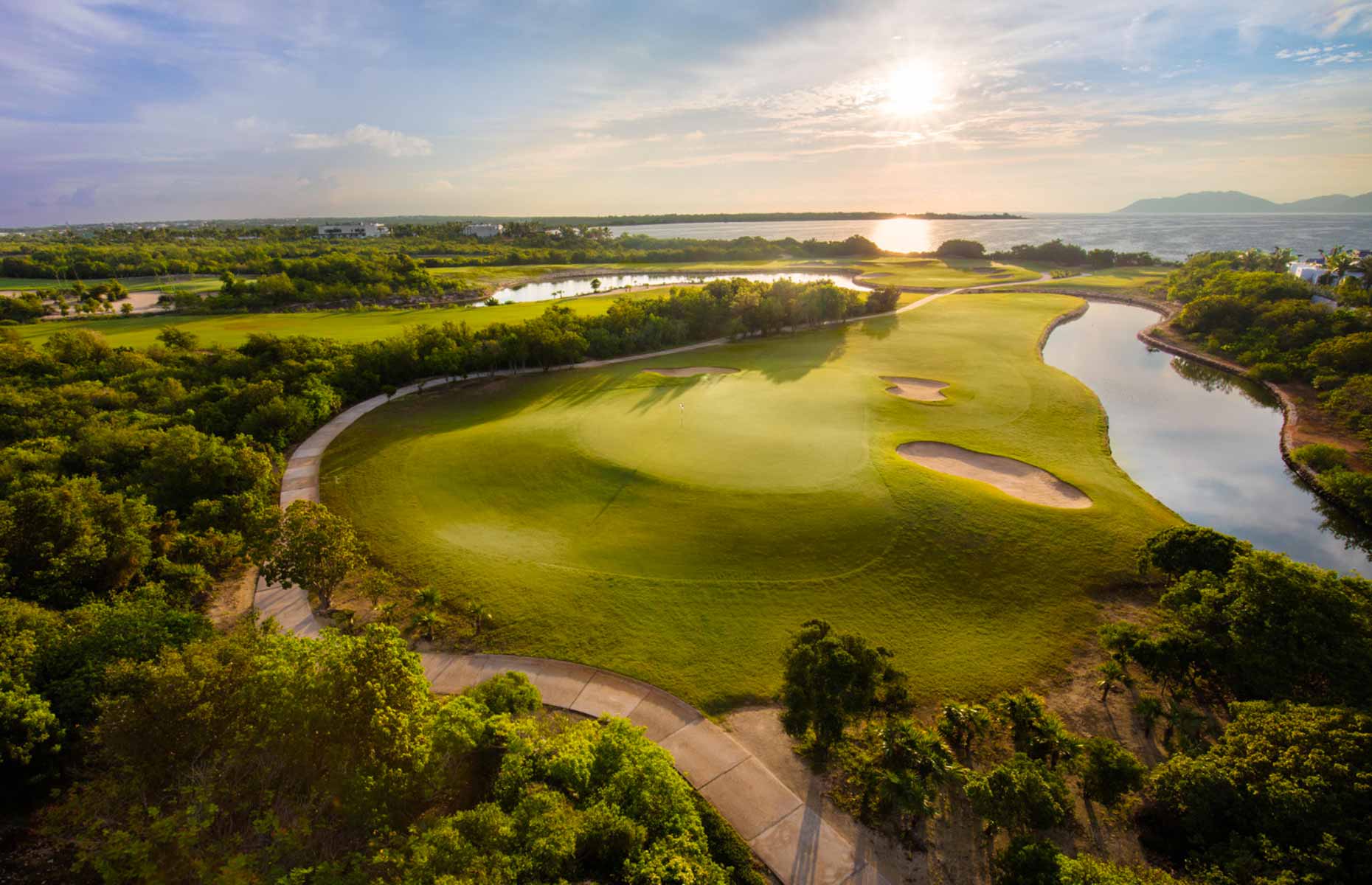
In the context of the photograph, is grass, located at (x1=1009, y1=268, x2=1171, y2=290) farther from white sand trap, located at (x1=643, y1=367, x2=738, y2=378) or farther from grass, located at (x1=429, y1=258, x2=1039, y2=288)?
white sand trap, located at (x1=643, y1=367, x2=738, y2=378)

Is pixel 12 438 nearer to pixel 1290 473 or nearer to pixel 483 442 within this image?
pixel 483 442

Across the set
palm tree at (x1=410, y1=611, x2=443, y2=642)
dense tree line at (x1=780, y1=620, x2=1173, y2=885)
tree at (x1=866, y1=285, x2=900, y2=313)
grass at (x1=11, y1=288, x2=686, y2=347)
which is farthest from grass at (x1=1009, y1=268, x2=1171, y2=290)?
palm tree at (x1=410, y1=611, x2=443, y2=642)

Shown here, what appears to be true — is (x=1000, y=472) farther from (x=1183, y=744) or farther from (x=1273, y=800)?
(x=1273, y=800)

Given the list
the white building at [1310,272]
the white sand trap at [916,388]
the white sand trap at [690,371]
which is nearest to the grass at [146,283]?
the white sand trap at [690,371]

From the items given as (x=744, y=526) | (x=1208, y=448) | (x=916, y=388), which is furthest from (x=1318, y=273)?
(x=744, y=526)

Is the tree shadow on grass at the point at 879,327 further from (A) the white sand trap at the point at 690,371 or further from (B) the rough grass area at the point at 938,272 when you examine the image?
(B) the rough grass area at the point at 938,272
